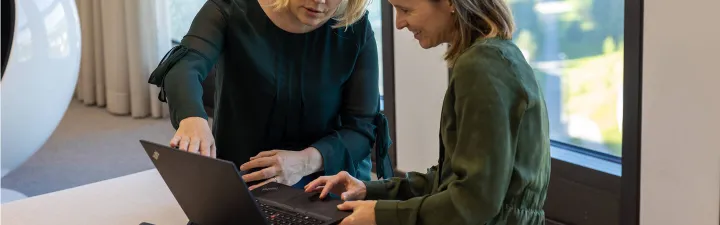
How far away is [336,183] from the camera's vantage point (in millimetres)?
1132

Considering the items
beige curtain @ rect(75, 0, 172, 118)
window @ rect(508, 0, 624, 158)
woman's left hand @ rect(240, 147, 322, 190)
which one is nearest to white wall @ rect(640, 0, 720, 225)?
window @ rect(508, 0, 624, 158)

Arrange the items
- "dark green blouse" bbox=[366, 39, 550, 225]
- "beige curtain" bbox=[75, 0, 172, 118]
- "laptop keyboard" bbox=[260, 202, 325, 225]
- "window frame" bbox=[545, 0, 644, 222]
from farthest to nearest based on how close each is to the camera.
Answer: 1. "beige curtain" bbox=[75, 0, 172, 118]
2. "window frame" bbox=[545, 0, 644, 222]
3. "laptop keyboard" bbox=[260, 202, 325, 225]
4. "dark green blouse" bbox=[366, 39, 550, 225]

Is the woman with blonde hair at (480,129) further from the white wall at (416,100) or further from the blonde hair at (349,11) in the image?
the white wall at (416,100)

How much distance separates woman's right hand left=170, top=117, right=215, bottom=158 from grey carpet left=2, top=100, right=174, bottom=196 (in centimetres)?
202

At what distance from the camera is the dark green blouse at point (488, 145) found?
0.86 metres

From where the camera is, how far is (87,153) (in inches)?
140

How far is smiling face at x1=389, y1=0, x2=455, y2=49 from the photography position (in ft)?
3.09

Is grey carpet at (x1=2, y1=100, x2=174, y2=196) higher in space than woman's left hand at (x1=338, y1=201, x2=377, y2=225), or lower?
lower

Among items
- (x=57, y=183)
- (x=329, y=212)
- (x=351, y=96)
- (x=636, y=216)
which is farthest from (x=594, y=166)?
(x=57, y=183)

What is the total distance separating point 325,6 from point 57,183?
6.96 ft

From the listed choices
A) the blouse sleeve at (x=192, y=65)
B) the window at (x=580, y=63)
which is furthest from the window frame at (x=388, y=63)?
the blouse sleeve at (x=192, y=65)

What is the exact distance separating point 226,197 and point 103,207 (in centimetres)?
44

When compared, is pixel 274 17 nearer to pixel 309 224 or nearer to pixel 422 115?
pixel 309 224

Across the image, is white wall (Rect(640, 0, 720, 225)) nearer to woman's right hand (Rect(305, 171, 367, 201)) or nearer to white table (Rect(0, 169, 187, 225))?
woman's right hand (Rect(305, 171, 367, 201))
